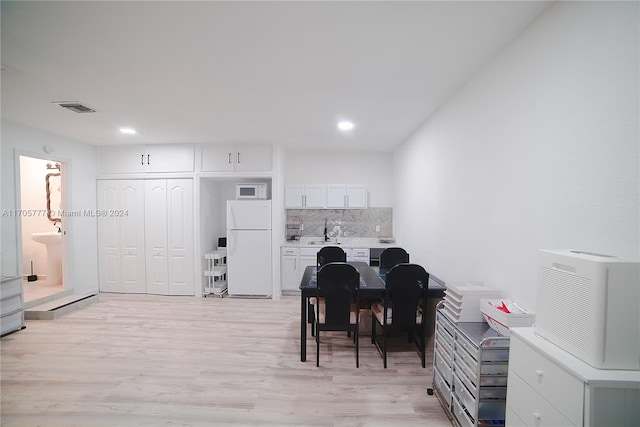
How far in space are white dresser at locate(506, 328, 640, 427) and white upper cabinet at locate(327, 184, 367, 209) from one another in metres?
3.78

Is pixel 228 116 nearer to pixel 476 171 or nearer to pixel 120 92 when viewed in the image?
pixel 120 92

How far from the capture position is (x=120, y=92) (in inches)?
99.3

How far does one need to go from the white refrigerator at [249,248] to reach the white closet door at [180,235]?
0.76 m

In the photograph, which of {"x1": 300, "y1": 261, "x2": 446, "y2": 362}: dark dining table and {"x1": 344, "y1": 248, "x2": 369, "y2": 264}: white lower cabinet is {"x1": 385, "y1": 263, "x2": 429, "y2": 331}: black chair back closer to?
{"x1": 300, "y1": 261, "x2": 446, "y2": 362}: dark dining table

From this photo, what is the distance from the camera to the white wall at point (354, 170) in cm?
524

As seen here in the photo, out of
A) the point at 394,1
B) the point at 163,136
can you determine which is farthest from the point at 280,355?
the point at 163,136

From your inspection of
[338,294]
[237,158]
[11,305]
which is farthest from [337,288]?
[11,305]

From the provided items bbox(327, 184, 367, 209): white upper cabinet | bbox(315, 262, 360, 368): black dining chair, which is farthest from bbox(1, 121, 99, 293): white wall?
bbox(327, 184, 367, 209): white upper cabinet

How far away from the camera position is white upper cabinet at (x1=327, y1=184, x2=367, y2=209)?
197 inches

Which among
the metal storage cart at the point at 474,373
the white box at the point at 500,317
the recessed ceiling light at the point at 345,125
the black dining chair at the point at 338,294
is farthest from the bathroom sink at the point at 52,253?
the white box at the point at 500,317

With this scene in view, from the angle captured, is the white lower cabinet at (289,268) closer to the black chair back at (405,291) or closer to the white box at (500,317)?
the black chair back at (405,291)

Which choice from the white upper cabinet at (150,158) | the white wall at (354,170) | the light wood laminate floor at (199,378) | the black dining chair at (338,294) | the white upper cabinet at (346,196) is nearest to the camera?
the light wood laminate floor at (199,378)

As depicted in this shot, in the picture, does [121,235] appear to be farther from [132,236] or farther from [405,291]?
[405,291]

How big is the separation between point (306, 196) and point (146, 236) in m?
3.06
